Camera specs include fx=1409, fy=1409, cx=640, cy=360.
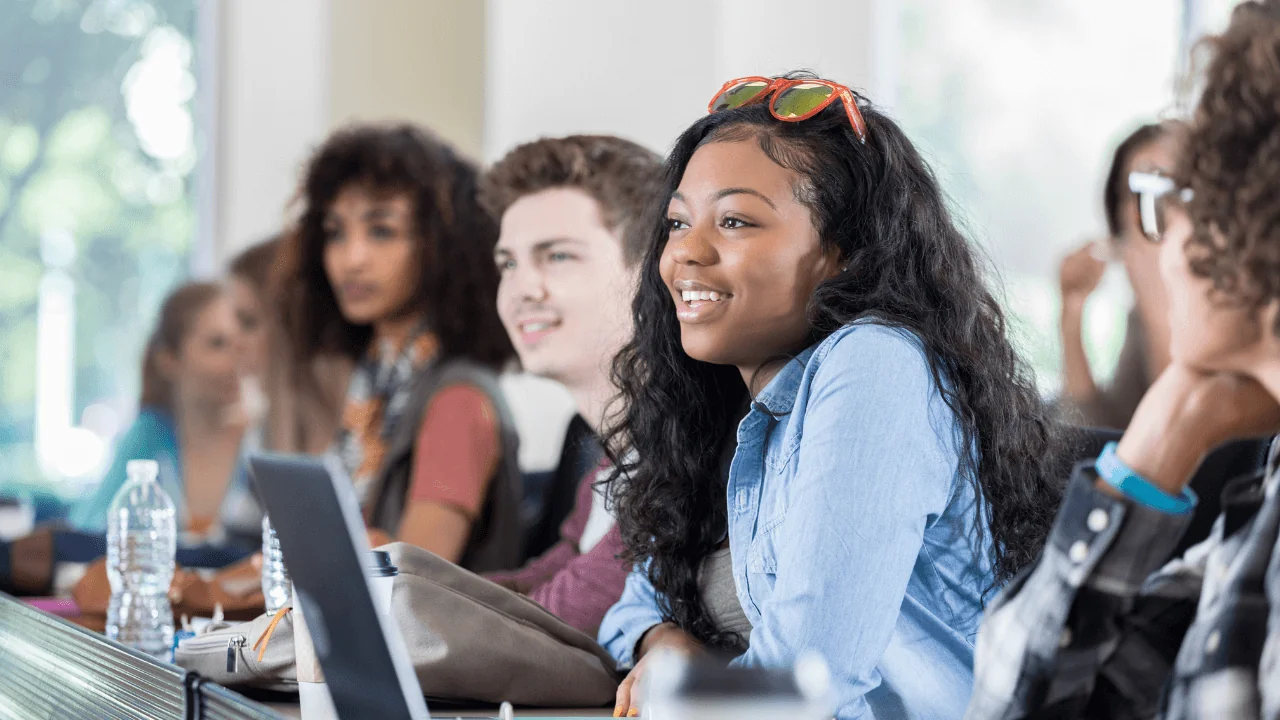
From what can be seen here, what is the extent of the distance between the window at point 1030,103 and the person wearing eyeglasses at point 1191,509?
159 inches

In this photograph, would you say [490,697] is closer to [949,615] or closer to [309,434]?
[949,615]

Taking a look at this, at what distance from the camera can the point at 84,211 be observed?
565cm

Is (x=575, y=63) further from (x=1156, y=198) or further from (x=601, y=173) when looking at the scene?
(x=1156, y=198)

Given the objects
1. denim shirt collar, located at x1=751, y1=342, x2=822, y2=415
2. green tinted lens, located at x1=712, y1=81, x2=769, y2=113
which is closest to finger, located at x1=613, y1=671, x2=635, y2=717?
denim shirt collar, located at x1=751, y1=342, x2=822, y2=415

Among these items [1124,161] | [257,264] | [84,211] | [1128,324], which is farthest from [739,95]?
[84,211]

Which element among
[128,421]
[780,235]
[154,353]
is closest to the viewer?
[780,235]

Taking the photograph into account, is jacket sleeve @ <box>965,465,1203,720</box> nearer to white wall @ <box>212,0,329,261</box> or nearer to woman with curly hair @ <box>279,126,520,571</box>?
woman with curly hair @ <box>279,126,520,571</box>

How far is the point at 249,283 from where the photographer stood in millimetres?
4875

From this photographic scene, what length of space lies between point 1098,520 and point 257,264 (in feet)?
13.5

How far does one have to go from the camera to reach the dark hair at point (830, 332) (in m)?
1.56

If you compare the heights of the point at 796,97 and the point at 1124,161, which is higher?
the point at 796,97

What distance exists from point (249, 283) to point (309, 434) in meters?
0.58

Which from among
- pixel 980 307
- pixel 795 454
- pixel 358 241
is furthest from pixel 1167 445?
pixel 358 241

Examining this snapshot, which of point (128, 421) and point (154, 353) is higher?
point (154, 353)
